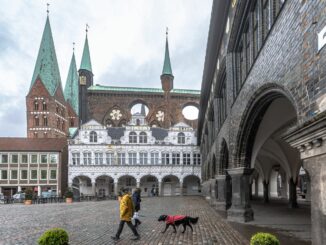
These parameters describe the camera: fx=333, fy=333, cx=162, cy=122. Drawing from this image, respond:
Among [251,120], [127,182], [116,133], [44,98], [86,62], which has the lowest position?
[127,182]

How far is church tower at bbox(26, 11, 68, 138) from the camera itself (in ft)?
222

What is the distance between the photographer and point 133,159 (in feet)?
156

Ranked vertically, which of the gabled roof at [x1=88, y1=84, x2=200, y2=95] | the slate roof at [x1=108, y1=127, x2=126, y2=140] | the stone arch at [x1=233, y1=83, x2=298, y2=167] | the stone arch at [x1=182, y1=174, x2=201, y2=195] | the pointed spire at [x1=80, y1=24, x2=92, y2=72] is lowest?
the stone arch at [x1=182, y1=174, x2=201, y2=195]

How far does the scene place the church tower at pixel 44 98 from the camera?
6769 cm

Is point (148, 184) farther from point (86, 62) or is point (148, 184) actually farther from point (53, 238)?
point (53, 238)

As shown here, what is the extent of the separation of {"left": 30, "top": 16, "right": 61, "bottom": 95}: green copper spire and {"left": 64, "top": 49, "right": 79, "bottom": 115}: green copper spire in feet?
56.2

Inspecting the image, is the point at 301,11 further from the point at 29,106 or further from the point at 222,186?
the point at 29,106

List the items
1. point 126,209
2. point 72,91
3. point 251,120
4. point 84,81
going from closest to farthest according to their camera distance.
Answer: point 126,209 → point 251,120 → point 84,81 → point 72,91

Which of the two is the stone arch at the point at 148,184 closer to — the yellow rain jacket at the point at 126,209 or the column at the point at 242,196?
the column at the point at 242,196

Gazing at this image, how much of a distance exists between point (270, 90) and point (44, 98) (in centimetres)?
6506

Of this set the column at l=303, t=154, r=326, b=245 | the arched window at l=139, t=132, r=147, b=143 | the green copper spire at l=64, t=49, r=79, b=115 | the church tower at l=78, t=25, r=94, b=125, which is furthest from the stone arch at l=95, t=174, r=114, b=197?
the column at l=303, t=154, r=326, b=245

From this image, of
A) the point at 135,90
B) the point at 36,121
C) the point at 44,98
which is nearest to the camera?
the point at 135,90

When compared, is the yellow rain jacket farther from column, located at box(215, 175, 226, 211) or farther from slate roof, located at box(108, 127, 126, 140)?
slate roof, located at box(108, 127, 126, 140)

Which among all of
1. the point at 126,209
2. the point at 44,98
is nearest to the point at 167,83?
the point at 44,98
